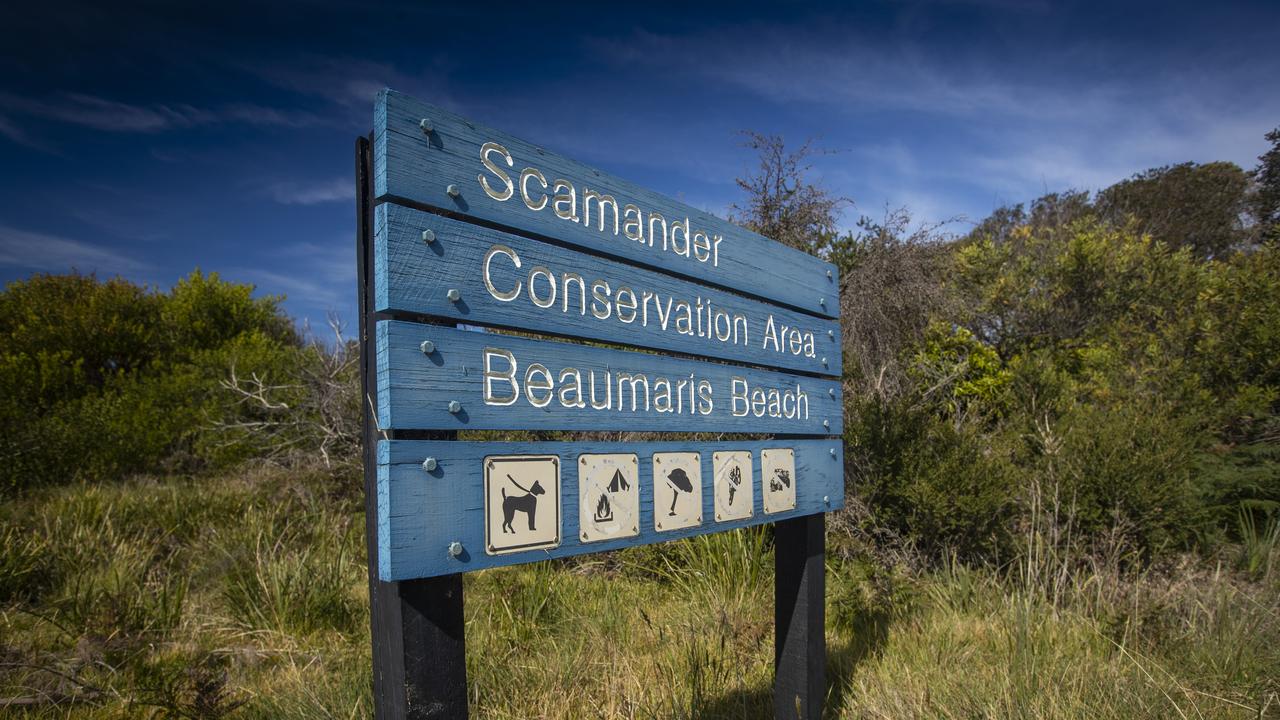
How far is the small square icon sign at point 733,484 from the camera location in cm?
221

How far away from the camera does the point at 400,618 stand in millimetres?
1458

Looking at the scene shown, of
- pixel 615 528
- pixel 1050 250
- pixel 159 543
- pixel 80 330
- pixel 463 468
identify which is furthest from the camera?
pixel 80 330

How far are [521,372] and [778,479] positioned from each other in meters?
1.21

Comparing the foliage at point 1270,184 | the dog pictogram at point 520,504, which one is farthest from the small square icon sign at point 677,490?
the foliage at point 1270,184

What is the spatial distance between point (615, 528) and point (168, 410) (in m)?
12.4

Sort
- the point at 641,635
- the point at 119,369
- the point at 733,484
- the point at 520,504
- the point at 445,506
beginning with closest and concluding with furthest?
the point at 445,506
the point at 520,504
the point at 733,484
the point at 641,635
the point at 119,369

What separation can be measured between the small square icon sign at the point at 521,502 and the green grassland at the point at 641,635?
1124mm

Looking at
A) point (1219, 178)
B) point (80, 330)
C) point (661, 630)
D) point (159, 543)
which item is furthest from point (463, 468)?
point (1219, 178)

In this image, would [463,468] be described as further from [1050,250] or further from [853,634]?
[1050,250]

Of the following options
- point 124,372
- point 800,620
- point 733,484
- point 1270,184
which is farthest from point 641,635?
point 1270,184

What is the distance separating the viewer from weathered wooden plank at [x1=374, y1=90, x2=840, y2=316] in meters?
1.47

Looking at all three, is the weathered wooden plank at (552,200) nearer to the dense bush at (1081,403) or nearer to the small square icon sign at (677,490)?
the small square icon sign at (677,490)

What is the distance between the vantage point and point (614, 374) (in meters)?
1.87

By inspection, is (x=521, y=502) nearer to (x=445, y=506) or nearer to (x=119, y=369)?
(x=445, y=506)
